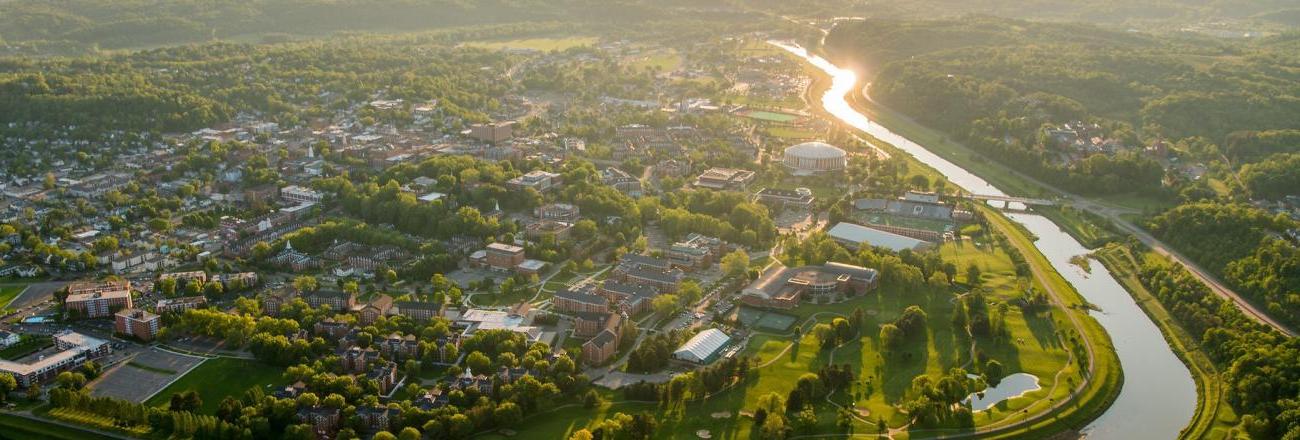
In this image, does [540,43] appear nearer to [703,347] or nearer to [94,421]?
[703,347]

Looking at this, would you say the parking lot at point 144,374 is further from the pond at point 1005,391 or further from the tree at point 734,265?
the pond at point 1005,391

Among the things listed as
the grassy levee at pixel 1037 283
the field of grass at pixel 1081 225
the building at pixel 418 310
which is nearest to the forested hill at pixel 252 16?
the grassy levee at pixel 1037 283

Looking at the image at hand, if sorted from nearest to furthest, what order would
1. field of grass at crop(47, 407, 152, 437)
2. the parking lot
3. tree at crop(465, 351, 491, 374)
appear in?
1. field of grass at crop(47, 407, 152, 437)
2. the parking lot
3. tree at crop(465, 351, 491, 374)

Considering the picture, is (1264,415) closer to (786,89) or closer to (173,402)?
(173,402)

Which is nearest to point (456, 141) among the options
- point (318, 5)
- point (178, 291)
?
point (178, 291)

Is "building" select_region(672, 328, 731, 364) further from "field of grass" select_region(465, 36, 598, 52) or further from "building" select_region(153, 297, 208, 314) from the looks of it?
"field of grass" select_region(465, 36, 598, 52)

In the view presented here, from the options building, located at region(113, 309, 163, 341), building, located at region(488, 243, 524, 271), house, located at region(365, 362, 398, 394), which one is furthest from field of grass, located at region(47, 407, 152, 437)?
building, located at region(488, 243, 524, 271)
